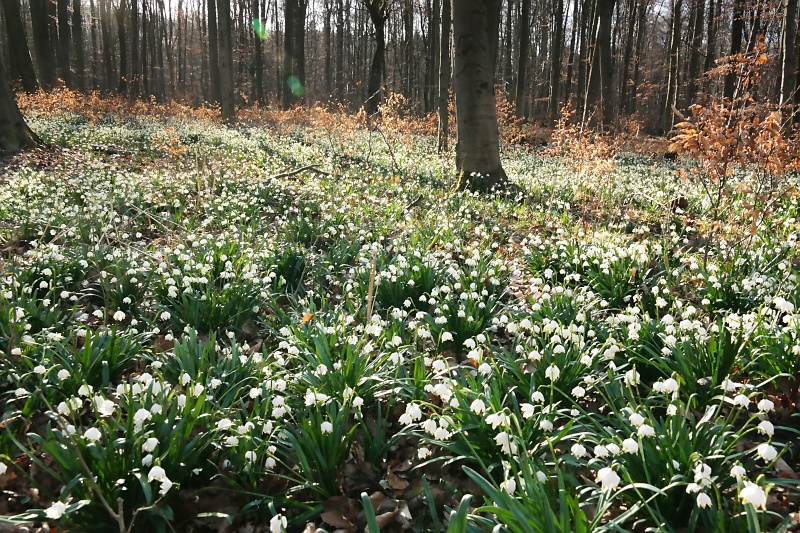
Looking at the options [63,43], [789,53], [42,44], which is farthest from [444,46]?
[63,43]

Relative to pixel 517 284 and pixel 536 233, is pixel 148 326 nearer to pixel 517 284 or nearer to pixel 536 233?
pixel 517 284

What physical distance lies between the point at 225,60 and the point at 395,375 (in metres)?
19.8

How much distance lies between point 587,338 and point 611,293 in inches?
35.9

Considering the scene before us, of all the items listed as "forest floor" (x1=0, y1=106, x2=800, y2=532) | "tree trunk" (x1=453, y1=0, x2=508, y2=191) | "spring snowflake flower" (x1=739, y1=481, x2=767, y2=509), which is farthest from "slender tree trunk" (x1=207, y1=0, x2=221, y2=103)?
"spring snowflake flower" (x1=739, y1=481, x2=767, y2=509)

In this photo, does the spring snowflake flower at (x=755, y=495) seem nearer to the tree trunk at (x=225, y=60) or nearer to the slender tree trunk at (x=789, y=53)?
the slender tree trunk at (x=789, y=53)

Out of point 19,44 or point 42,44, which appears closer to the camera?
point 19,44

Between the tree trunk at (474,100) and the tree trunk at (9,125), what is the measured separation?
8.74 metres

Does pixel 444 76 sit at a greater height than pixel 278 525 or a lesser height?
greater

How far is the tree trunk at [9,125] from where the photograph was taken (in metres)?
10.6

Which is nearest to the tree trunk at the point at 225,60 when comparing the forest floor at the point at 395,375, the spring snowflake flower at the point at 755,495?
the forest floor at the point at 395,375

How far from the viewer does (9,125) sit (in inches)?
428

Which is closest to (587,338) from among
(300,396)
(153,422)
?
(300,396)

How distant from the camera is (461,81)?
9.07 m

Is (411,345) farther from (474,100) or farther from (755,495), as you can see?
(474,100)
